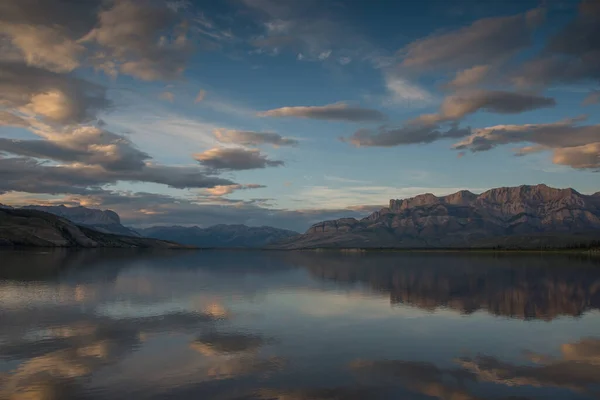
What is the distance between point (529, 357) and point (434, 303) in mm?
33508

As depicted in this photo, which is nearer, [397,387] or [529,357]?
[397,387]

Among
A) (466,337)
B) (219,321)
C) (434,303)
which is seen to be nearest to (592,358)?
(466,337)

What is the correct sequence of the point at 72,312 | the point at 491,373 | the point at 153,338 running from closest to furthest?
the point at 491,373, the point at 153,338, the point at 72,312

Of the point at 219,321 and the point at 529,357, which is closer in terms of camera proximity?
the point at 529,357

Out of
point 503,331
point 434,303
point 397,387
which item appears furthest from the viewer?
point 434,303

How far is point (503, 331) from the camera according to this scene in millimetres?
49188

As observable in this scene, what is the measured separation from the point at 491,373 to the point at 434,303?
39.4m

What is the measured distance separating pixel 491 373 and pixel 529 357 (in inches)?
304

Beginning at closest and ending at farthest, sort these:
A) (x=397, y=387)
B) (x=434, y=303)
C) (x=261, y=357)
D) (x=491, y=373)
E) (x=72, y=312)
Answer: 1. (x=397, y=387)
2. (x=491, y=373)
3. (x=261, y=357)
4. (x=72, y=312)
5. (x=434, y=303)

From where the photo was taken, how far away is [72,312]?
56.4 meters

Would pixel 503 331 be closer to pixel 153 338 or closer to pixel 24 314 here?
pixel 153 338

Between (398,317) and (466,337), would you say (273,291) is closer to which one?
(398,317)

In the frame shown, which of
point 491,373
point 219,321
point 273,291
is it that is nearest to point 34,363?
point 219,321

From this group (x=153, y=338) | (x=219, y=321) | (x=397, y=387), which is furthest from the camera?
(x=219, y=321)
